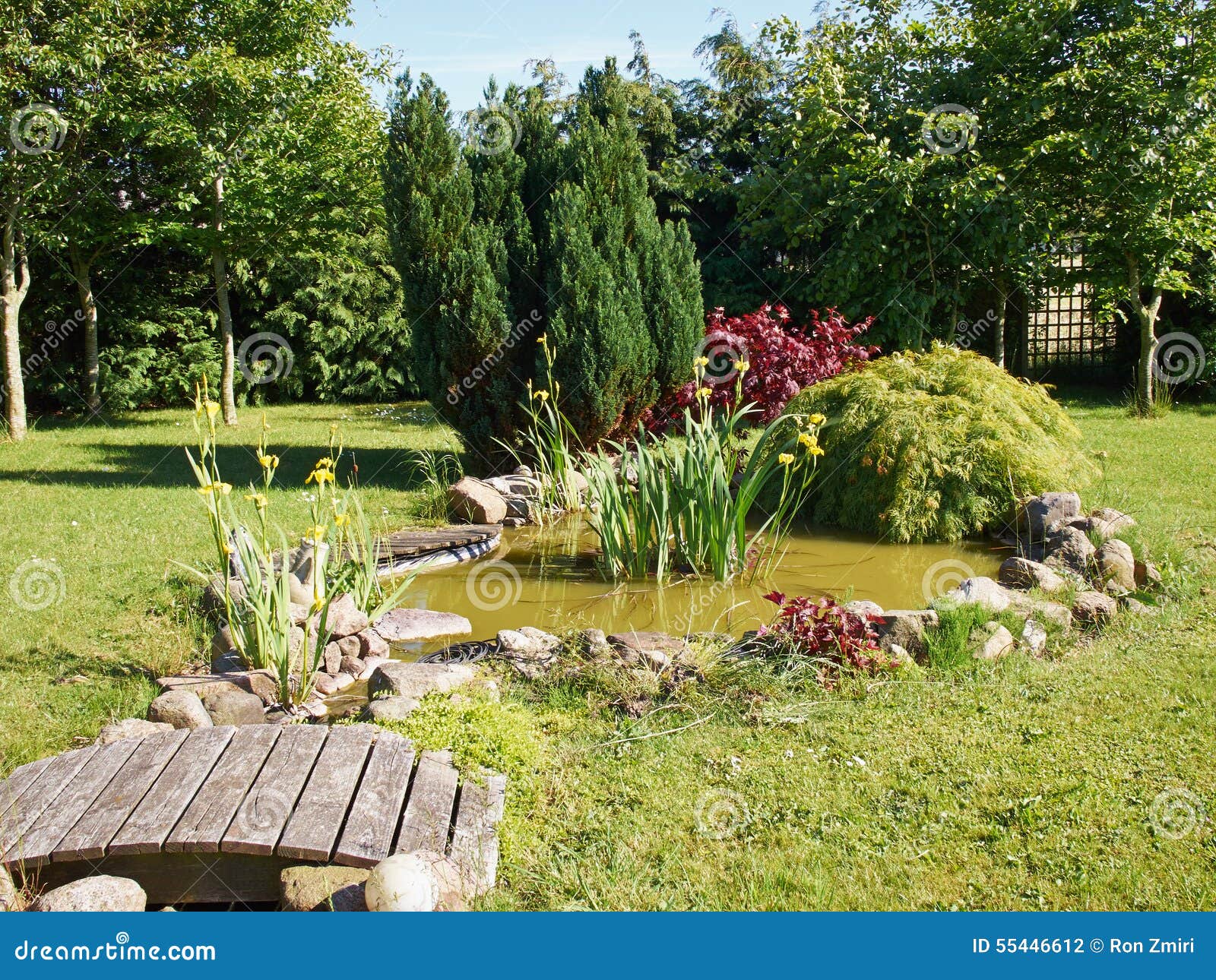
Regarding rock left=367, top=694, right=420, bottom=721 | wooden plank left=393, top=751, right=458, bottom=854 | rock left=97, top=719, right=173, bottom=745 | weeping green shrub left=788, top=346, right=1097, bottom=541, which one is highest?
weeping green shrub left=788, top=346, right=1097, bottom=541

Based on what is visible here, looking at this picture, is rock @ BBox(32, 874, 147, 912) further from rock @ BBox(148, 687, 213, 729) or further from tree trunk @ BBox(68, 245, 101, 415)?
tree trunk @ BBox(68, 245, 101, 415)

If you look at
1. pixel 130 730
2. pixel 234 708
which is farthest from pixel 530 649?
pixel 130 730

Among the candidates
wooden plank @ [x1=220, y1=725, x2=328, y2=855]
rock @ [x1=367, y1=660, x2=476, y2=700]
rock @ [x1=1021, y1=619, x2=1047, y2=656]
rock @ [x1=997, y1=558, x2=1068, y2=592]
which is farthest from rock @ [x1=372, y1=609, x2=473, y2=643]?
rock @ [x1=997, y1=558, x2=1068, y2=592]

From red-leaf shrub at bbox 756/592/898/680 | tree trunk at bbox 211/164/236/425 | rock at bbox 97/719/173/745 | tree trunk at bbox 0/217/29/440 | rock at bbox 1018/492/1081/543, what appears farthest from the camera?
tree trunk at bbox 211/164/236/425

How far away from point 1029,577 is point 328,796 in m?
3.51

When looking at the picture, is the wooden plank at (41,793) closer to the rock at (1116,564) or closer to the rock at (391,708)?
the rock at (391,708)

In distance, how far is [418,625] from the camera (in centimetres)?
483

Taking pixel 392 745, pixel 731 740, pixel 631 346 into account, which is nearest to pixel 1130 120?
pixel 631 346

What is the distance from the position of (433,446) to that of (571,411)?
8.87ft

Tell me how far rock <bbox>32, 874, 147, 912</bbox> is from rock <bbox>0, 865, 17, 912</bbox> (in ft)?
0.19

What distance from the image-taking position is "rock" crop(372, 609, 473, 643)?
187 inches

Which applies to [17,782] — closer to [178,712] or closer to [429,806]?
[178,712]

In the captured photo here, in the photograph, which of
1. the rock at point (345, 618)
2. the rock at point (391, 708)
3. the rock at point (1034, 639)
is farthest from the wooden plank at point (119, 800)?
the rock at point (1034, 639)

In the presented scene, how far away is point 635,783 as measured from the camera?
312cm
